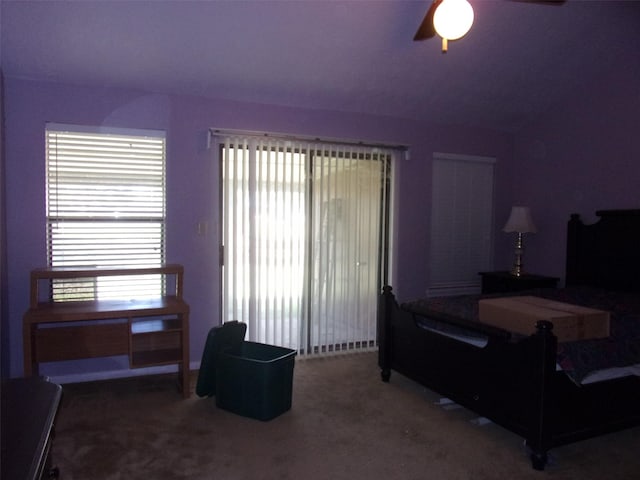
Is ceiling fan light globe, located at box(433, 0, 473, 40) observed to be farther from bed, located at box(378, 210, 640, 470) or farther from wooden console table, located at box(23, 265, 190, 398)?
wooden console table, located at box(23, 265, 190, 398)

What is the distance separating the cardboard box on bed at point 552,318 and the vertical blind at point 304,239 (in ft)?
5.41

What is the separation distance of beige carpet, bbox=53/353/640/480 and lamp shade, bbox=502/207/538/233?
201 cm

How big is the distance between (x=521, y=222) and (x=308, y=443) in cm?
309

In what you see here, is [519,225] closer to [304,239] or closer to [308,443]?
[304,239]

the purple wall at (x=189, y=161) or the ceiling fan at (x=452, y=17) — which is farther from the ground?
the ceiling fan at (x=452, y=17)

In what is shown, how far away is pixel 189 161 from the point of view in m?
3.82

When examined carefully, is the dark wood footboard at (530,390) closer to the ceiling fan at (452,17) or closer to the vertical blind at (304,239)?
the vertical blind at (304,239)

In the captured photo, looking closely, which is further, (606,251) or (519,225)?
(519,225)

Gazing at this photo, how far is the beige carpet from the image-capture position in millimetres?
2396

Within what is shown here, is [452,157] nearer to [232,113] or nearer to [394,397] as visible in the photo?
[232,113]

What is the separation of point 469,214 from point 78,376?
13.0 feet

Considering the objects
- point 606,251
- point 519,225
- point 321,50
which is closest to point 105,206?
point 321,50

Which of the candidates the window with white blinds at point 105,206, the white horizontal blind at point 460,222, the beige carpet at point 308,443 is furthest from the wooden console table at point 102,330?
the white horizontal blind at point 460,222

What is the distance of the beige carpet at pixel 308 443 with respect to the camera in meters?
2.40
